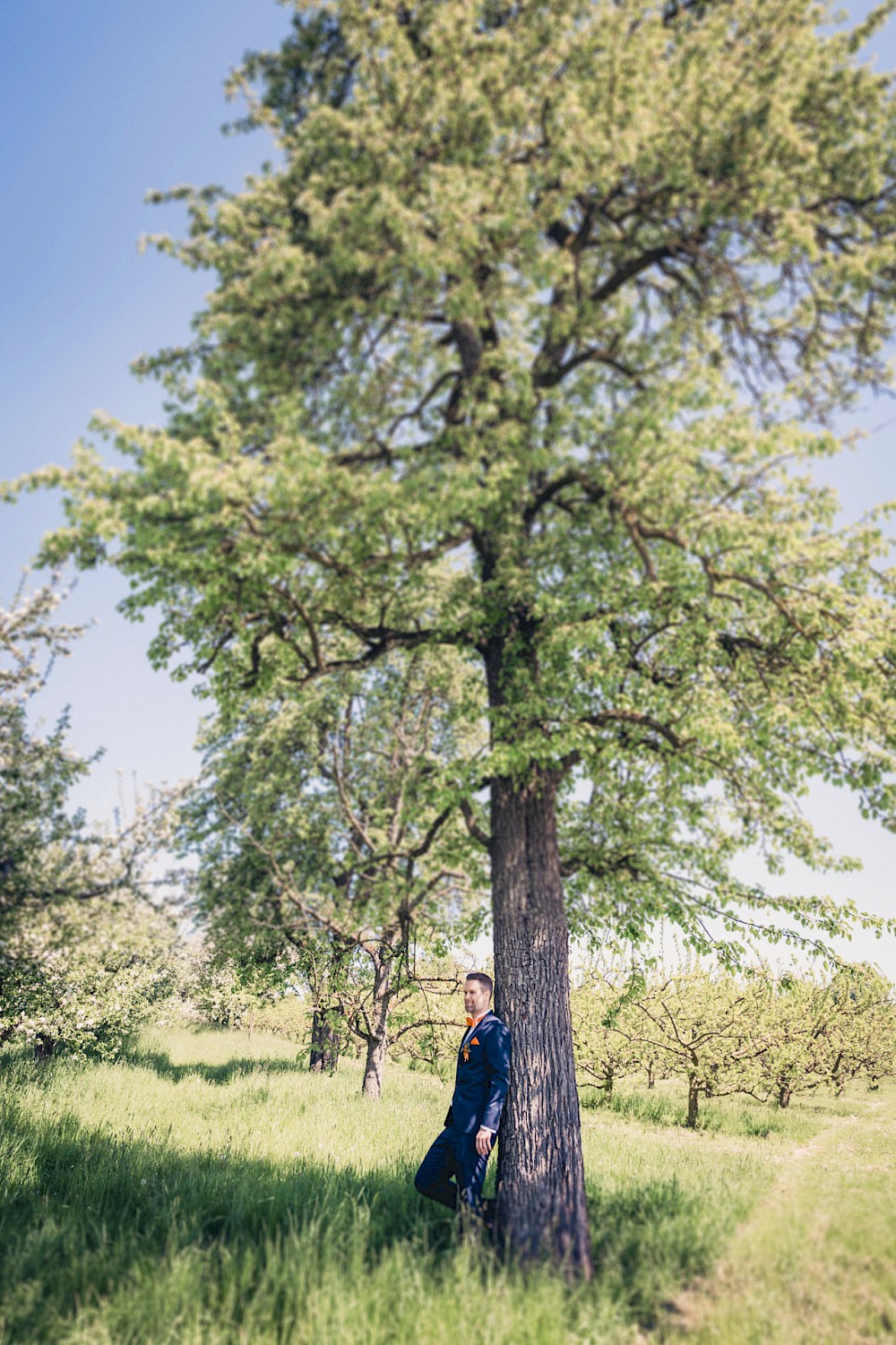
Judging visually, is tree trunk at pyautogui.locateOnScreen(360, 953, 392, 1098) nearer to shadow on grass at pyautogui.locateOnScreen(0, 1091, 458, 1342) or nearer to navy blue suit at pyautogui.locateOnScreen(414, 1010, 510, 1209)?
shadow on grass at pyautogui.locateOnScreen(0, 1091, 458, 1342)

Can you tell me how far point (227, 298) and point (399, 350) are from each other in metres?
1.89

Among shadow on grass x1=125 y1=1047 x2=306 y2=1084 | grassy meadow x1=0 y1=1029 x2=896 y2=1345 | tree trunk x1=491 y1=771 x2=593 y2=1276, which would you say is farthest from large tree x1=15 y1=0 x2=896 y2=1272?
shadow on grass x1=125 y1=1047 x2=306 y2=1084

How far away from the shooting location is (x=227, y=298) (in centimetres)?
606

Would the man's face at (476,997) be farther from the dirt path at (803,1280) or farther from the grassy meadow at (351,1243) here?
the dirt path at (803,1280)

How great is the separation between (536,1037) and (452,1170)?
3.96ft

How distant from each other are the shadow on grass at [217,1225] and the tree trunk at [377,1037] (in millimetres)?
5028

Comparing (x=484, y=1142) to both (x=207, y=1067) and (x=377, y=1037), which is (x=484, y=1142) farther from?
(x=207, y=1067)

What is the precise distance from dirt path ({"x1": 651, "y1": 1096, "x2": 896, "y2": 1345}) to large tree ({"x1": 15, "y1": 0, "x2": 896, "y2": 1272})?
3.87 ft

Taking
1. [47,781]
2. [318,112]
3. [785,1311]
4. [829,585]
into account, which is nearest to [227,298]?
[318,112]

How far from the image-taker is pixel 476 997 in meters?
5.80

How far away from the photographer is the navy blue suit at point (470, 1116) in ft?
16.8

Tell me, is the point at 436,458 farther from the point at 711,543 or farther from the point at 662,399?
the point at 711,543

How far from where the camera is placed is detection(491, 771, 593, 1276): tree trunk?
16.1 ft

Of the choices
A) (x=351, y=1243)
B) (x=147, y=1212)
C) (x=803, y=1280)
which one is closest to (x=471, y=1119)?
(x=351, y=1243)
